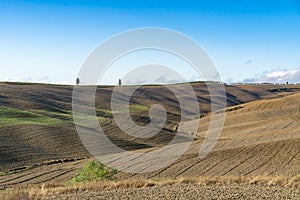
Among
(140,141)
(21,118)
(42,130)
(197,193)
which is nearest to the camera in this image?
(197,193)

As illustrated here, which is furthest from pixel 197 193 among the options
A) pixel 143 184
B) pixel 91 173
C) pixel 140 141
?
pixel 140 141

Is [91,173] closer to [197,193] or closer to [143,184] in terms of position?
[143,184]

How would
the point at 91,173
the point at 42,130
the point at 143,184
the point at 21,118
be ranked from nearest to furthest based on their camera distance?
the point at 143,184 → the point at 91,173 → the point at 42,130 → the point at 21,118

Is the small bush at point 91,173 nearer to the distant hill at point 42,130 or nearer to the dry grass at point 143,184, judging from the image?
the dry grass at point 143,184

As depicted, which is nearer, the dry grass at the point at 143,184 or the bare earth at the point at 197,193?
the bare earth at the point at 197,193

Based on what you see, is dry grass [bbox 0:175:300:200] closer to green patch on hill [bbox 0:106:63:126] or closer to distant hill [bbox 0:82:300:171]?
distant hill [bbox 0:82:300:171]

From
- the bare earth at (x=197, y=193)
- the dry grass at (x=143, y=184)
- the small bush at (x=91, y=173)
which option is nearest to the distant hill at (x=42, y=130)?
the small bush at (x=91, y=173)

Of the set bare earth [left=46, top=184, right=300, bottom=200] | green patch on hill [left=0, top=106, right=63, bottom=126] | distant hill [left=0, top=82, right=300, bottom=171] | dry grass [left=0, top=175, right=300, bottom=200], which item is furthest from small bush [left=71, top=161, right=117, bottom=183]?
green patch on hill [left=0, top=106, right=63, bottom=126]

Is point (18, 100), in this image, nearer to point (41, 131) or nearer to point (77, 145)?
point (41, 131)

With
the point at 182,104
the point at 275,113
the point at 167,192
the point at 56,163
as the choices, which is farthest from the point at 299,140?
the point at 182,104

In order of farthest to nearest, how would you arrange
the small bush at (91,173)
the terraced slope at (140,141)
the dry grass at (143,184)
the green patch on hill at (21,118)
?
the green patch on hill at (21,118) → the terraced slope at (140,141) → the small bush at (91,173) → the dry grass at (143,184)

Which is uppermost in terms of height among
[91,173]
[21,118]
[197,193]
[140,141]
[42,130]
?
[21,118]

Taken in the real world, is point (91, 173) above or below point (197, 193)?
below

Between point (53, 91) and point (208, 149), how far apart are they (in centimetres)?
9012
